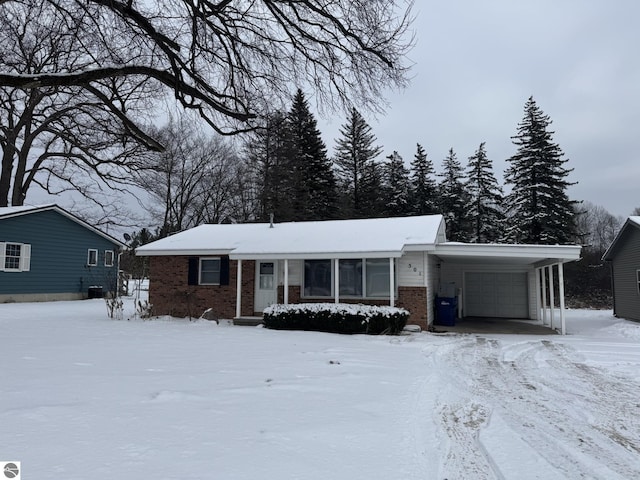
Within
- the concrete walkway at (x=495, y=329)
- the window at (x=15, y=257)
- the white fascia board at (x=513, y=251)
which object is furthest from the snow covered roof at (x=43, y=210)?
the concrete walkway at (x=495, y=329)

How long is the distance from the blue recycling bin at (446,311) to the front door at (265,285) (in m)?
5.62

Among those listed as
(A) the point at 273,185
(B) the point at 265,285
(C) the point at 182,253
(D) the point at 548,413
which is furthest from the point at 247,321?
(A) the point at 273,185

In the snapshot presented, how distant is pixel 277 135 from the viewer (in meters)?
10.9

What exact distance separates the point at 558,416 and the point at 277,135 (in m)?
8.40

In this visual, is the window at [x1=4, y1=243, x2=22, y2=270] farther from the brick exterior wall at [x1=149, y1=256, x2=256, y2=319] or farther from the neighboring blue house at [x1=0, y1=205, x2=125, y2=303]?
the brick exterior wall at [x1=149, y1=256, x2=256, y2=319]

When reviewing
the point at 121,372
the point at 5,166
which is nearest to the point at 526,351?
the point at 121,372

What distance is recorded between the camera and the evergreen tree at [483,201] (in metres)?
34.3

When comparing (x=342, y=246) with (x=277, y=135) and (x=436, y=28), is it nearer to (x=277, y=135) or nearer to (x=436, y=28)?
(x=277, y=135)

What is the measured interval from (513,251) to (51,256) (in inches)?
821

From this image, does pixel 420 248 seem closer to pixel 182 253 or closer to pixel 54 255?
pixel 182 253

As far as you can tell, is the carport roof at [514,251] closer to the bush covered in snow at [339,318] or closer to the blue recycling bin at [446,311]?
the blue recycling bin at [446,311]

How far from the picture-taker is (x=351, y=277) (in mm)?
14312

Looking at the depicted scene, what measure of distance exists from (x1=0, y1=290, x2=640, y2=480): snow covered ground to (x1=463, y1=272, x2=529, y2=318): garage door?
925 centimetres

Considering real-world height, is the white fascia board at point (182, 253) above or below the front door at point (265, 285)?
above
